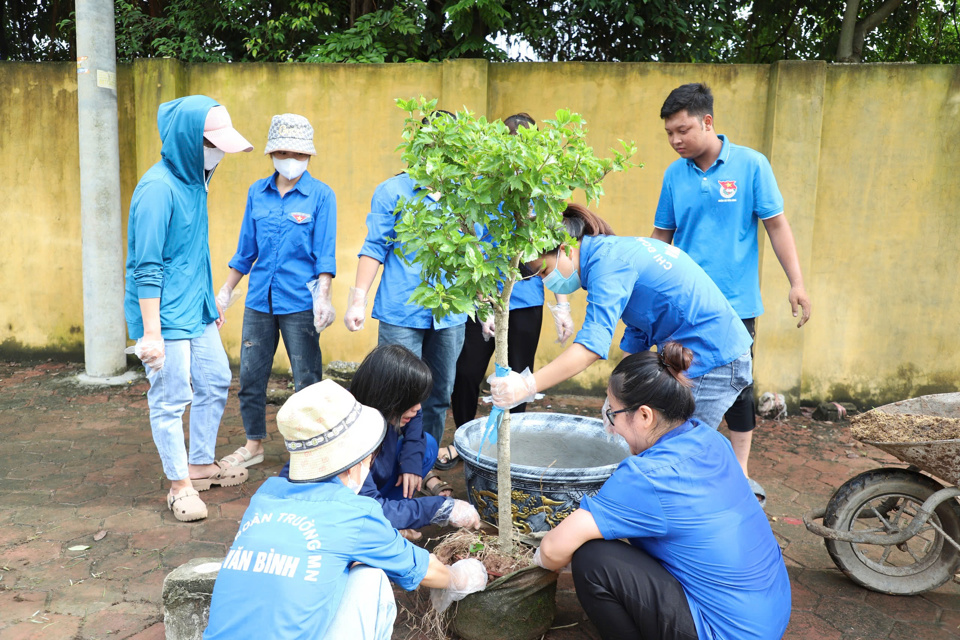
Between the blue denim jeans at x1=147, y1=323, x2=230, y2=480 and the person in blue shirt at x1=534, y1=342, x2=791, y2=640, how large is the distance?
6.41 ft

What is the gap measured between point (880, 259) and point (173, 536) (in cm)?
472

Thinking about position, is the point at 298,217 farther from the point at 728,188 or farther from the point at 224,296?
the point at 728,188

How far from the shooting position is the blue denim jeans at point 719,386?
117 inches

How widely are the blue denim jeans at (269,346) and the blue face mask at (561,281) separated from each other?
1.66 meters

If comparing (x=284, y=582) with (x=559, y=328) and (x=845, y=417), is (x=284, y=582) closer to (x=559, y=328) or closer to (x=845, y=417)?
(x=559, y=328)

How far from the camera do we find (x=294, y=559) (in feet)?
6.14

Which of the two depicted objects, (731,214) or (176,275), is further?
(731,214)

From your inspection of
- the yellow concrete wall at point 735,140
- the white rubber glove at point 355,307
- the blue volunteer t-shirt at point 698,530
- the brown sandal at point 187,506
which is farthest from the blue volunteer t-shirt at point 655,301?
the yellow concrete wall at point 735,140

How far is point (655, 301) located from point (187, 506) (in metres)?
2.27

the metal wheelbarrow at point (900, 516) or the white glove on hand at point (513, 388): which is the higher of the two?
the white glove on hand at point (513, 388)

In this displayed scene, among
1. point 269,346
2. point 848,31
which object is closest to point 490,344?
point 269,346

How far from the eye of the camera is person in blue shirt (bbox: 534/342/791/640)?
2.19 meters

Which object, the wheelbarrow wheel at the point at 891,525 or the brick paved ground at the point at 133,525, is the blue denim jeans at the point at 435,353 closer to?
the brick paved ground at the point at 133,525

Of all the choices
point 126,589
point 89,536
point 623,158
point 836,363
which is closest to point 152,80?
point 89,536
